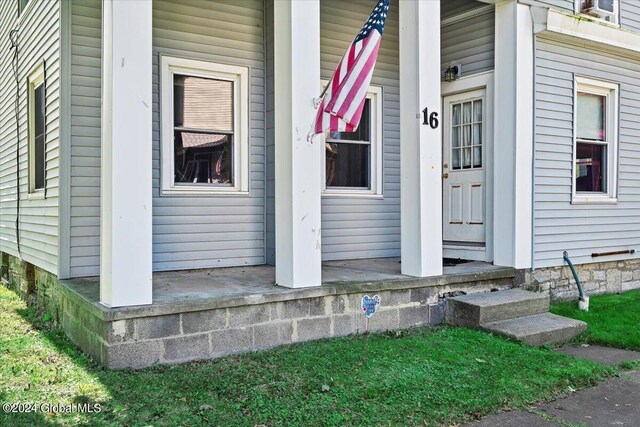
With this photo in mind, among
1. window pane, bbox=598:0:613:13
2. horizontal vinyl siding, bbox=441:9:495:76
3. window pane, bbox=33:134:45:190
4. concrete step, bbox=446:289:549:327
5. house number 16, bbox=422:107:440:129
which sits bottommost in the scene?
concrete step, bbox=446:289:549:327

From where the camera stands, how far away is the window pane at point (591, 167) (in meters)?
7.16

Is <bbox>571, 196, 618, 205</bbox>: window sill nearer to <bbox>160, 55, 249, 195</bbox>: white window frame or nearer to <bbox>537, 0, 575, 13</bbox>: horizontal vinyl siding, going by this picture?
<bbox>537, 0, 575, 13</bbox>: horizontal vinyl siding

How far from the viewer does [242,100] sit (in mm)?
6363

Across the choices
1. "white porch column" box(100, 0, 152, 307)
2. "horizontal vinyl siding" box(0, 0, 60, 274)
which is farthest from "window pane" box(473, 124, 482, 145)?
"horizontal vinyl siding" box(0, 0, 60, 274)

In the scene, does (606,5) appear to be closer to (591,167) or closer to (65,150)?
(591,167)

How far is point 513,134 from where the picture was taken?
20.7 feet

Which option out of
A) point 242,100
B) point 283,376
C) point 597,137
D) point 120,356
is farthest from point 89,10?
point 597,137

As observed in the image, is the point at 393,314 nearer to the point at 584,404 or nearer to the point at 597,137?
the point at 584,404

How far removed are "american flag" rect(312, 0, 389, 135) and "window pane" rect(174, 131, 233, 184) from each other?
2318mm

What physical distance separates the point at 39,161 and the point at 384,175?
172 inches

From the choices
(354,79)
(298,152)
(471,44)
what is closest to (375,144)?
(471,44)

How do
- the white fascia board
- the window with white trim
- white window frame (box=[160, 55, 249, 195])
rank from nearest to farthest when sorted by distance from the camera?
white window frame (box=[160, 55, 249, 195]) → the white fascia board → the window with white trim

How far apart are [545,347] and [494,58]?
11.5ft

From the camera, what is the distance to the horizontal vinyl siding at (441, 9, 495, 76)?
262 inches
